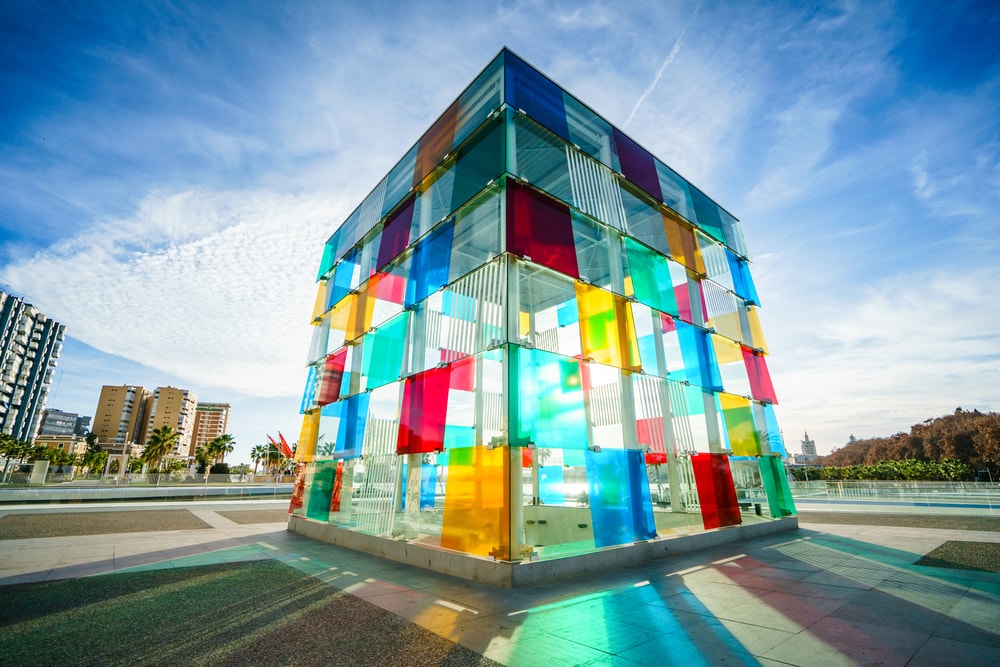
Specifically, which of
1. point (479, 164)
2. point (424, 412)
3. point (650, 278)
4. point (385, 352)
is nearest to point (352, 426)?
point (385, 352)

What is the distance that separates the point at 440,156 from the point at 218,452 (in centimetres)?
9655

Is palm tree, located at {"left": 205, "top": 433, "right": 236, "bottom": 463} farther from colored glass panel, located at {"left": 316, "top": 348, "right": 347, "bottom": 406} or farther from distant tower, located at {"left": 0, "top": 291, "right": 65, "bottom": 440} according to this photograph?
colored glass panel, located at {"left": 316, "top": 348, "right": 347, "bottom": 406}

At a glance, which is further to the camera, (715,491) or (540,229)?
(715,491)

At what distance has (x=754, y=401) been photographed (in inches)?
569

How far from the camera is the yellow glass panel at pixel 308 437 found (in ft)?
49.6

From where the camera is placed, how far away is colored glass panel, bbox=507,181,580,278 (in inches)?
349

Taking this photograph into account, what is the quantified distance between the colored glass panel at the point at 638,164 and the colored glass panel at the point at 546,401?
22.7 ft

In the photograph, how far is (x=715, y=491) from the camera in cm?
1157

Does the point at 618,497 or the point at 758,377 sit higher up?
the point at 758,377

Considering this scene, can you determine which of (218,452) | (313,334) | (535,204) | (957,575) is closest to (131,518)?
(313,334)

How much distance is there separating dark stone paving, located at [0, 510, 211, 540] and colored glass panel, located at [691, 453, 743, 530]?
16.6 m

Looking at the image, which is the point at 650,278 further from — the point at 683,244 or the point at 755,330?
the point at 755,330

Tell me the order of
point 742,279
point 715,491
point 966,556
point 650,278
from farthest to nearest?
1. point 742,279
2. point 650,278
3. point 715,491
4. point 966,556

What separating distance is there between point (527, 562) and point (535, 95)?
10.4 meters
